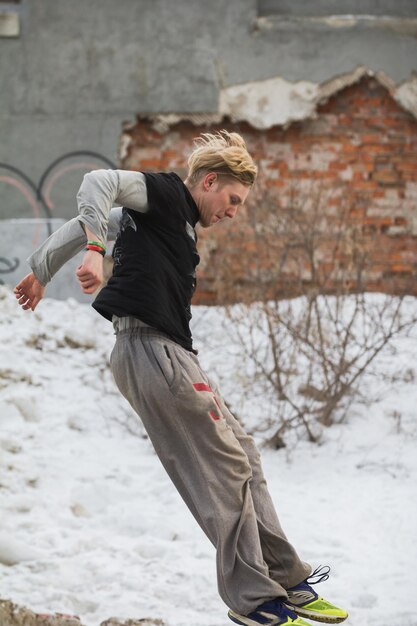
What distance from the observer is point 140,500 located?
6.02 metres

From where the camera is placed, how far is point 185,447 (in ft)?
10.00

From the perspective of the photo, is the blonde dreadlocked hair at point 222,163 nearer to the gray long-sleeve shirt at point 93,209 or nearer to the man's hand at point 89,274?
the gray long-sleeve shirt at point 93,209

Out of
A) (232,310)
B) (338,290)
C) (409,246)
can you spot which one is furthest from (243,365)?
(409,246)

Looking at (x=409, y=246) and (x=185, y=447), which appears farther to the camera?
(x=409, y=246)

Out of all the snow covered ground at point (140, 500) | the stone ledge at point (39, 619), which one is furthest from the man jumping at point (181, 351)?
the snow covered ground at point (140, 500)

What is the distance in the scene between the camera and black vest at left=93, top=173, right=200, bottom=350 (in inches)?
117

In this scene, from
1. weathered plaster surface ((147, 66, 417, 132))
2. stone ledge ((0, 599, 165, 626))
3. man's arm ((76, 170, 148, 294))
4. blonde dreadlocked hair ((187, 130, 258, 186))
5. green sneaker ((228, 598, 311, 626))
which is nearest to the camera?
man's arm ((76, 170, 148, 294))

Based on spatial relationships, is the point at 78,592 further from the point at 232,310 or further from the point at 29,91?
the point at 29,91

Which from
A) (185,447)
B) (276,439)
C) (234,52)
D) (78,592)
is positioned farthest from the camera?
(234,52)

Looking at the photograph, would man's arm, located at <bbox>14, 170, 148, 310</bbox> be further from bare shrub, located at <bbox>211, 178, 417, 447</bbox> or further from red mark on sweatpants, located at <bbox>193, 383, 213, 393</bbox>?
bare shrub, located at <bbox>211, 178, 417, 447</bbox>

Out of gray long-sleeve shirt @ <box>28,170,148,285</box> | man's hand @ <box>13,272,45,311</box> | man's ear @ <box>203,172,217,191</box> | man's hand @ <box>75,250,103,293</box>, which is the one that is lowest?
man's hand @ <box>13,272,45,311</box>

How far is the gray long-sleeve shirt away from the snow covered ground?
2.06 metres

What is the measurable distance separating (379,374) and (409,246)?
10.3ft

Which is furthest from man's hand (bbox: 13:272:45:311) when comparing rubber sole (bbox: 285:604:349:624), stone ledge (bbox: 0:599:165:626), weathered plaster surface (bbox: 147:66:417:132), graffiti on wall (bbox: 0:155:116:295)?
weathered plaster surface (bbox: 147:66:417:132)
